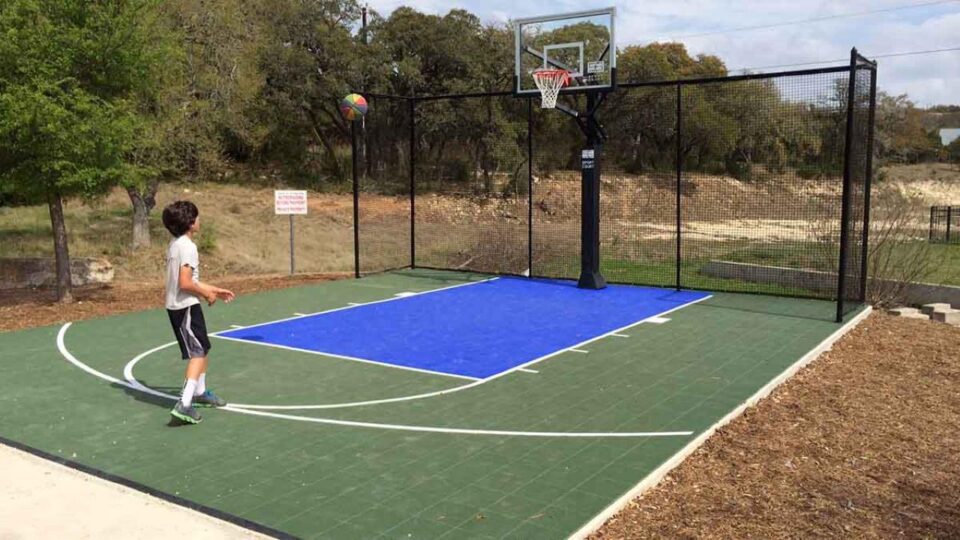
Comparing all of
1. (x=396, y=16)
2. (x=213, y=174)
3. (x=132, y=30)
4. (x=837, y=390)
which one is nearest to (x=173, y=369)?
(x=132, y=30)

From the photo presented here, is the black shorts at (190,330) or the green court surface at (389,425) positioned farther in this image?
the black shorts at (190,330)

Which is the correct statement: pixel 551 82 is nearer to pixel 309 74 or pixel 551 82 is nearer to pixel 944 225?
pixel 309 74

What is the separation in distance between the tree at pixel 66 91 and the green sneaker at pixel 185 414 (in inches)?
210

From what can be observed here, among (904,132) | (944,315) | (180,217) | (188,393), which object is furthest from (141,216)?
(904,132)

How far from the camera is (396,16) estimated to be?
→ 3080 centimetres

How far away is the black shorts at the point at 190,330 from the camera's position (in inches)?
223

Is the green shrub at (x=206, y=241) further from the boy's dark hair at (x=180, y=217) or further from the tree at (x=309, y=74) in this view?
the boy's dark hair at (x=180, y=217)

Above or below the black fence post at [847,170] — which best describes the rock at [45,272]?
below

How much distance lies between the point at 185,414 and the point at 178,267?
1.05 metres

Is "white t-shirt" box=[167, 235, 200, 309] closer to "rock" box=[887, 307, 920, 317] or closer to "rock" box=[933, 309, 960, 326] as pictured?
"rock" box=[887, 307, 920, 317]

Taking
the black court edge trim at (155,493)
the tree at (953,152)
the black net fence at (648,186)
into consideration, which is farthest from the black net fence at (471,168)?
the tree at (953,152)

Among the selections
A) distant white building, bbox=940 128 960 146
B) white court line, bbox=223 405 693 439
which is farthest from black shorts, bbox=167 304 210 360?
distant white building, bbox=940 128 960 146

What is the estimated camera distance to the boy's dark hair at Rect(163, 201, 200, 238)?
5621 mm

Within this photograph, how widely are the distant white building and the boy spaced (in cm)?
6867
